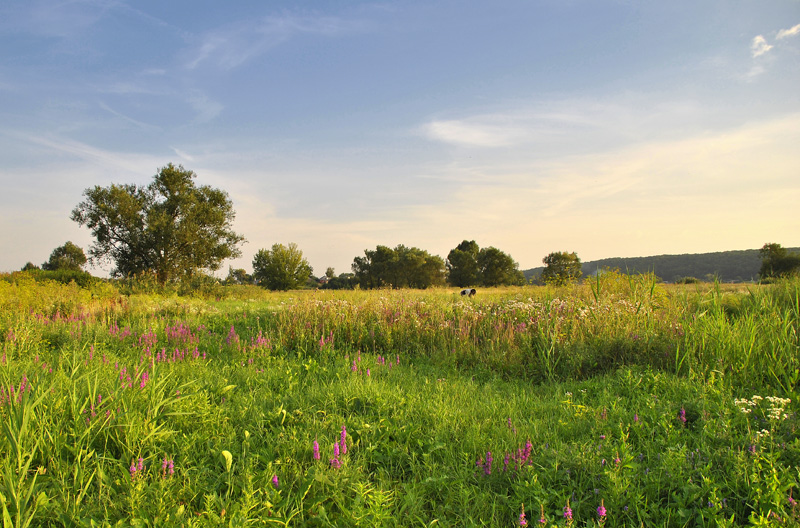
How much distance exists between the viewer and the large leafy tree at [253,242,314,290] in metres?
44.2

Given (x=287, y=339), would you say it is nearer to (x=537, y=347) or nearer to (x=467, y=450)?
(x=537, y=347)

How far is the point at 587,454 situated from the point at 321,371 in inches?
116

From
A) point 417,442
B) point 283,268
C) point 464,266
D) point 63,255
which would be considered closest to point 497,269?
point 464,266

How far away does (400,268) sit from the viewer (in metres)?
56.2

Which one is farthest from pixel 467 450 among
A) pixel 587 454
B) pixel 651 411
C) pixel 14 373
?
pixel 14 373

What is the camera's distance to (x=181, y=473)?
2.37 m

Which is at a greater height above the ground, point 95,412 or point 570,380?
point 95,412

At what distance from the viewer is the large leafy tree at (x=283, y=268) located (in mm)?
44219

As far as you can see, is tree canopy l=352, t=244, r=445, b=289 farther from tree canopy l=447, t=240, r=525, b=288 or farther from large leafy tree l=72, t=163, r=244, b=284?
large leafy tree l=72, t=163, r=244, b=284

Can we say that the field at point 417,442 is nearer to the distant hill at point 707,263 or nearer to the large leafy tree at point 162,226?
the large leafy tree at point 162,226

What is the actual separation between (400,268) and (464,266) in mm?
8842

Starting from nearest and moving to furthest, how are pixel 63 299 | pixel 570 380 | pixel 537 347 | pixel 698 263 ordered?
pixel 570 380, pixel 537 347, pixel 63 299, pixel 698 263

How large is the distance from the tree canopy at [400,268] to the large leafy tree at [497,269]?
587cm

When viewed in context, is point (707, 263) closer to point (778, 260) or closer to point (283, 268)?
point (778, 260)
